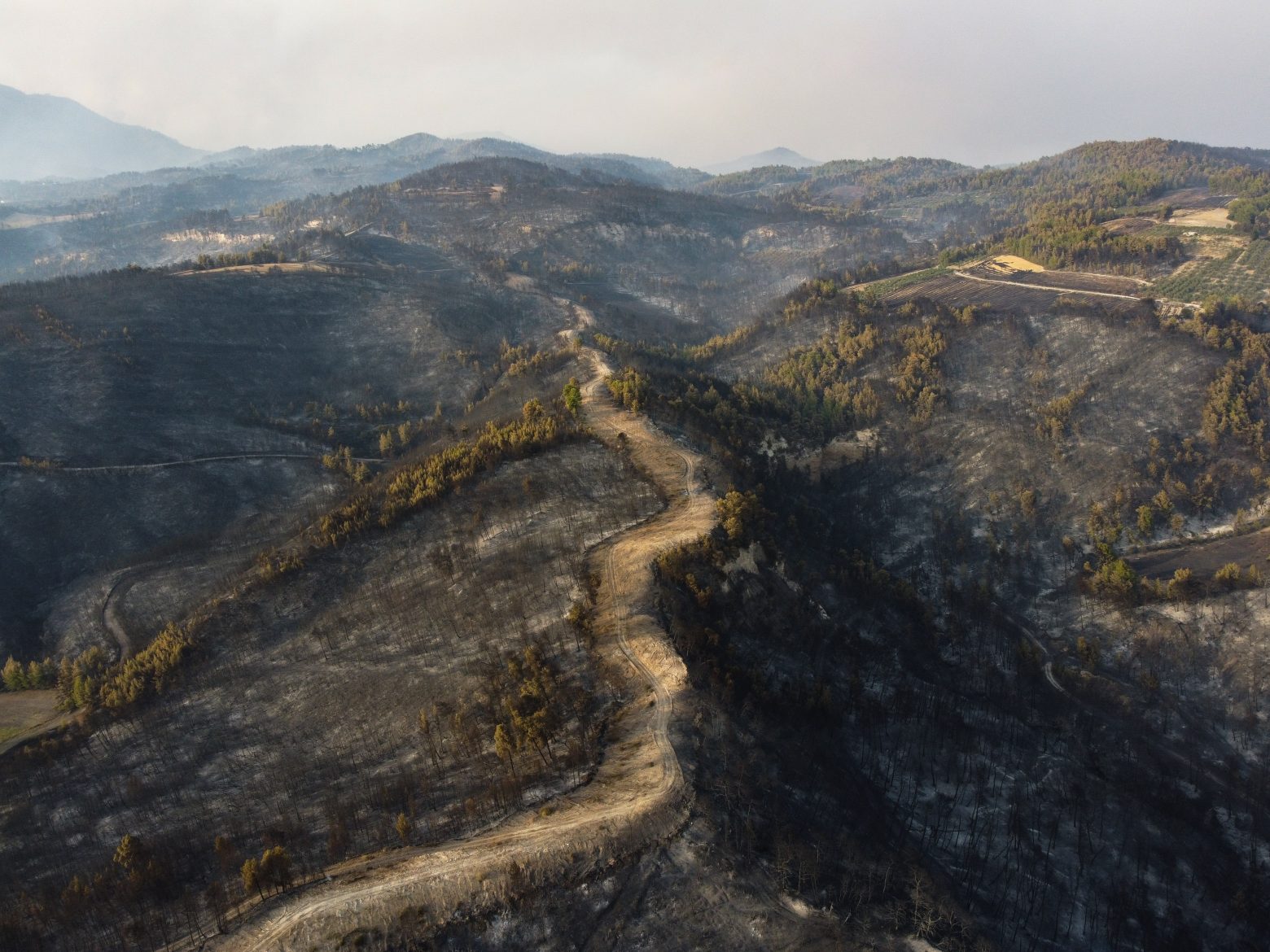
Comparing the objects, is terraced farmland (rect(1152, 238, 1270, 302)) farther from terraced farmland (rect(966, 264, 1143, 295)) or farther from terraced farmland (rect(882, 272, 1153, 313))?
terraced farmland (rect(882, 272, 1153, 313))

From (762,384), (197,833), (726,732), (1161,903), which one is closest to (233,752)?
(197,833)

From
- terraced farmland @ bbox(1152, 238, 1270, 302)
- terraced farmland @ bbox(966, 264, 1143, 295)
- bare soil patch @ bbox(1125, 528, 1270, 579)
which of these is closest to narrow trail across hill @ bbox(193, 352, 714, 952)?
bare soil patch @ bbox(1125, 528, 1270, 579)

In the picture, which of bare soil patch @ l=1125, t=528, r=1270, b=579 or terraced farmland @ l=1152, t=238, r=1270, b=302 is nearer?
bare soil patch @ l=1125, t=528, r=1270, b=579

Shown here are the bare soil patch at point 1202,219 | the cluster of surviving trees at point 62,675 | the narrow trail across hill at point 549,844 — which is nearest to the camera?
the narrow trail across hill at point 549,844

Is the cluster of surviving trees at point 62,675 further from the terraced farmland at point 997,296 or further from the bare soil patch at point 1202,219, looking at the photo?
the bare soil patch at point 1202,219

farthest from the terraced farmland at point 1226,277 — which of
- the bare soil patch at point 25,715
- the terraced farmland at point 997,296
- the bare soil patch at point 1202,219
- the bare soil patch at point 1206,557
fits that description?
the bare soil patch at point 25,715

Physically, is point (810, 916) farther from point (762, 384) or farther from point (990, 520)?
point (762, 384)

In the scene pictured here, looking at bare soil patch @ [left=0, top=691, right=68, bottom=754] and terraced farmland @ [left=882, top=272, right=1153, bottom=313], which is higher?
terraced farmland @ [left=882, top=272, right=1153, bottom=313]

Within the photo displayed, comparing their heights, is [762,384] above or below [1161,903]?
above
